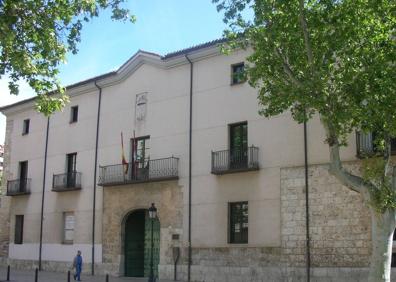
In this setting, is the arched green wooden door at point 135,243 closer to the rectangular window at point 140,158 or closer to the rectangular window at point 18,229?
the rectangular window at point 140,158

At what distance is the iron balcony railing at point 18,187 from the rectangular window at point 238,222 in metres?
14.3

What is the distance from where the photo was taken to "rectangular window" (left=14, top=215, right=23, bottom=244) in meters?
33.0

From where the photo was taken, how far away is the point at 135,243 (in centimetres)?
2722

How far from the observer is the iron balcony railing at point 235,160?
22.3 m

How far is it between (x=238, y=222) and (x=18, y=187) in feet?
51.4

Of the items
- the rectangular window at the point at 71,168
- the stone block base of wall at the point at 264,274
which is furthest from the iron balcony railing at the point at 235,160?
the rectangular window at the point at 71,168

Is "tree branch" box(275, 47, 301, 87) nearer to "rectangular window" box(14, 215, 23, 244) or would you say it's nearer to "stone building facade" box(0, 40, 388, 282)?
"stone building facade" box(0, 40, 388, 282)

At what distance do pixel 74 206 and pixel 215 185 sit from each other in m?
9.32

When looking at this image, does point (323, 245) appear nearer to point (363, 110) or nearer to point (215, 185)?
point (215, 185)

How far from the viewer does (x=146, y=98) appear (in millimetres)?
27328

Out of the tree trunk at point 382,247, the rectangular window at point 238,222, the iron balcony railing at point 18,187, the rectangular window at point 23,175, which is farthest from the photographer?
the rectangular window at point 23,175

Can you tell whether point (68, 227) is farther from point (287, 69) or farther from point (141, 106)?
point (287, 69)

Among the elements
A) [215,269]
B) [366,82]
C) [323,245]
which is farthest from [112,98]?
[366,82]

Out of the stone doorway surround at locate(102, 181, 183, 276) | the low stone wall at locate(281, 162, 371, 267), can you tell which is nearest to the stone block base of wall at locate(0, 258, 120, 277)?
the stone doorway surround at locate(102, 181, 183, 276)
